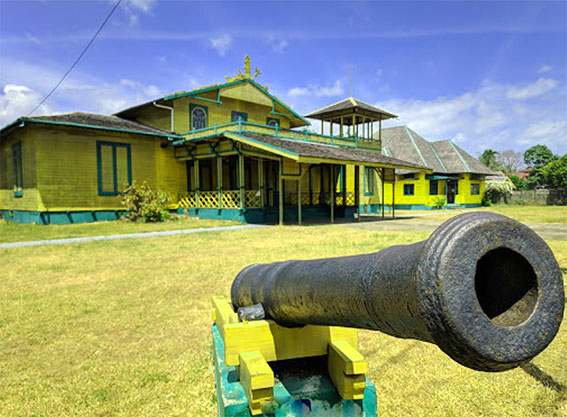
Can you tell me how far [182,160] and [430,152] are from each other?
2565 centimetres

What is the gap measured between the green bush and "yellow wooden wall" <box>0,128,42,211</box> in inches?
142

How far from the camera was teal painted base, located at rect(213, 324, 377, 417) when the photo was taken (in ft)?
6.27

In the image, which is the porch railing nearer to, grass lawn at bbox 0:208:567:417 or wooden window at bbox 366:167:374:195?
grass lawn at bbox 0:208:567:417

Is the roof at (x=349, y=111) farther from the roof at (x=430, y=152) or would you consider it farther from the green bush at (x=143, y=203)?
the green bush at (x=143, y=203)

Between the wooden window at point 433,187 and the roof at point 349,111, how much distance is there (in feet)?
30.4

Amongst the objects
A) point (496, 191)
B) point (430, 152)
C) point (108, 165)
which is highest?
point (430, 152)

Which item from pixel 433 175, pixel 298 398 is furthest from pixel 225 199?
pixel 433 175

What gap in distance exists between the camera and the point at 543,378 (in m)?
3.04

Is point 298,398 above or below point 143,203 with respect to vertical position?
below

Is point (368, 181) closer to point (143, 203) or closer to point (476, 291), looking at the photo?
point (143, 203)

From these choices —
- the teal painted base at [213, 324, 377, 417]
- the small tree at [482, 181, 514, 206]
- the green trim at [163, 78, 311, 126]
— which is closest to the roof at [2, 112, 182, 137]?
the green trim at [163, 78, 311, 126]

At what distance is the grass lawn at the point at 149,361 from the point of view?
109 inches

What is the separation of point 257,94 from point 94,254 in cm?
1683

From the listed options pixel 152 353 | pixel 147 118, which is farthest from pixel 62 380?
pixel 147 118
